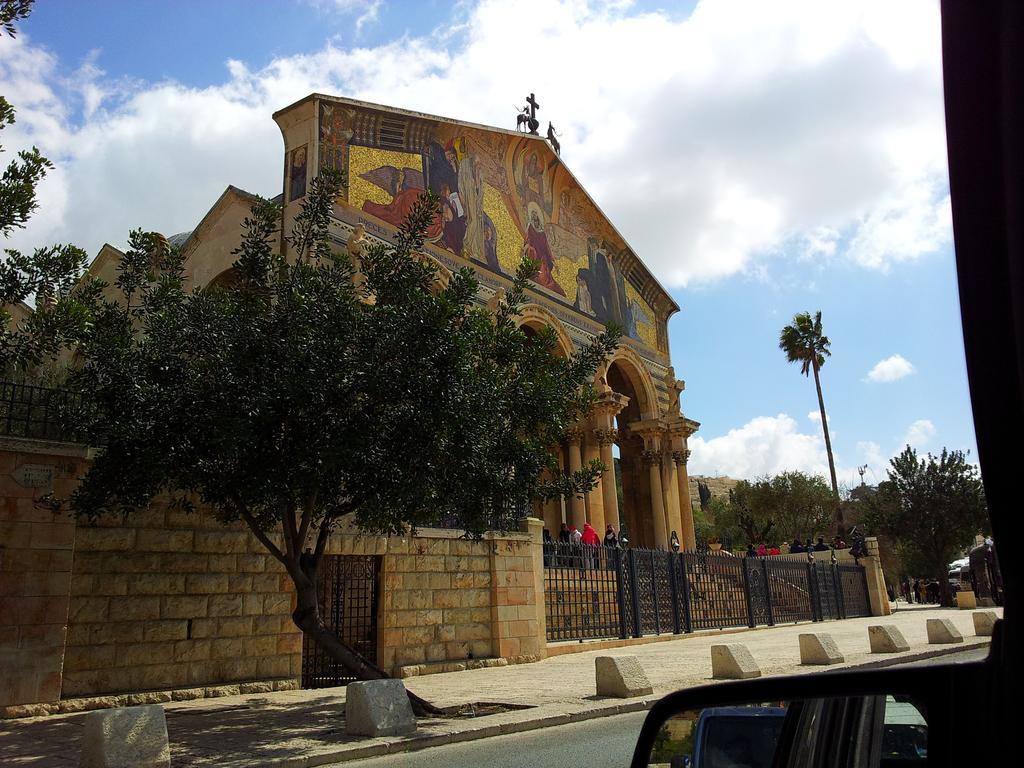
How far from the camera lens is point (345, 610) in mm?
13391

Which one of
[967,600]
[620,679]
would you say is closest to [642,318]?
[967,600]

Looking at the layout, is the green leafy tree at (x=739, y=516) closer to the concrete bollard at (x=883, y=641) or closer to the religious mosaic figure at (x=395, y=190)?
the religious mosaic figure at (x=395, y=190)

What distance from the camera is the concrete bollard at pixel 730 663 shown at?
1026cm

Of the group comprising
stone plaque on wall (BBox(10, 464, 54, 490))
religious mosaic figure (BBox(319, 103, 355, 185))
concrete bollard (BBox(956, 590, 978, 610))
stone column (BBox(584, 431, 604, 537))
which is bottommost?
concrete bollard (BBox(956, 590, 978, 610))

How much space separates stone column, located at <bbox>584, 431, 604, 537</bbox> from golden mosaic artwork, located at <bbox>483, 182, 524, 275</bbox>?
6.55 m

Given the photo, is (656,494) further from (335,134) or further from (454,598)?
(454,598)

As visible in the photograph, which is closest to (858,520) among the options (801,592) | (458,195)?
(801,592)

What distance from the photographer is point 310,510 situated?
30.3 ft

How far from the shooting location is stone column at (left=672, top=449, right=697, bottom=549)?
99.6 ft

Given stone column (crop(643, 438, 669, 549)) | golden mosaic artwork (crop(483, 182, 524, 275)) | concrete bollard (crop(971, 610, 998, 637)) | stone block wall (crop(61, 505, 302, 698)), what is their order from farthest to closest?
stone column (crop(643, 438, 669, 549))
golden mosaic artwork (crop(483, 182, 524, 275))
concrete bollard (crop(971, 610, 998, 637))
stone block wall (crop(61, 505, 302, 698))

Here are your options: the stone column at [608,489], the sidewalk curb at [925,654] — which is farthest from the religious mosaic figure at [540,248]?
the sidewalk curb at [925,654]

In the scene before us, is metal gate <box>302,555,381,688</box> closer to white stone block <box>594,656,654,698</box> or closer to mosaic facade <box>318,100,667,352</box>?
white stone block <box>594,656,654,698</box>

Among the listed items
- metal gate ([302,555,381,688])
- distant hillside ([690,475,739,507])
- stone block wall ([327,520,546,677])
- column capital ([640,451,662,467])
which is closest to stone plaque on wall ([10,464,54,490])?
stone block wall ([327,520,546,677])

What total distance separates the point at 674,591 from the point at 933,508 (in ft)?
65.3
